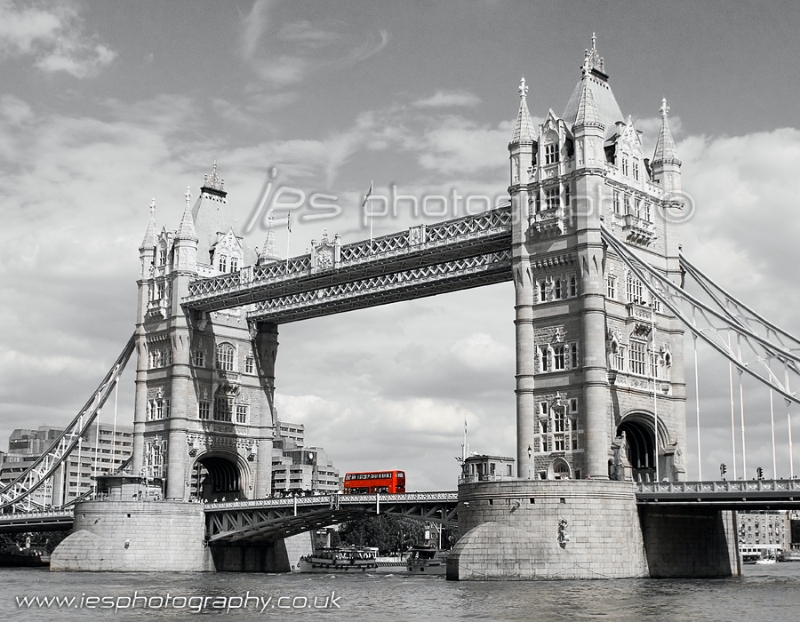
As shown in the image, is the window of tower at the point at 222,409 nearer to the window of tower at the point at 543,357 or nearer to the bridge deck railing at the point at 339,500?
the bridge deck railing at the point at 339,500

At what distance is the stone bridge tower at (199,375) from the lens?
103 meters

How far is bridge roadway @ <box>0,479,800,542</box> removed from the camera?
217 feet

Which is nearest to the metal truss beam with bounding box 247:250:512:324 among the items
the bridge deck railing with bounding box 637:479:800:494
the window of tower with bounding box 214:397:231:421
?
the window of tower with bounding box 214:397:231:421

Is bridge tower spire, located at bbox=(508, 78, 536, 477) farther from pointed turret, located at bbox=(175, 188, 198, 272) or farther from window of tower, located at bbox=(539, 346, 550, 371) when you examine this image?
pointed turret, located at bbox=(175, 188, 198, 272)

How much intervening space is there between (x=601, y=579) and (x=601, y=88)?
35.1m

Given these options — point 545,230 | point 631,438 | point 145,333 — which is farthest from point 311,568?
point 545,230

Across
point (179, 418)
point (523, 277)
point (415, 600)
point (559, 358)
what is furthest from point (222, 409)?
point (415, 600)

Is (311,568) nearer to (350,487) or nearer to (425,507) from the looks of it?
(350,487)

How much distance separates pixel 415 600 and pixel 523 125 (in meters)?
35.7

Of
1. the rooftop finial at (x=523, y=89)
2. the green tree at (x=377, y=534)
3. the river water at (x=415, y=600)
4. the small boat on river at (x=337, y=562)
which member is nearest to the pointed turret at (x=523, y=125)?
the rooftop finial at (x=523, y=89)

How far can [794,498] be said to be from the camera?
64.2m

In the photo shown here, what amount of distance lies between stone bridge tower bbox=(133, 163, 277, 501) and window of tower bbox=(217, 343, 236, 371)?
91mm

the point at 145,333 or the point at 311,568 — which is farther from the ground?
the point at 145,333

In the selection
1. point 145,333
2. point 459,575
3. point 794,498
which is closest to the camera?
point 794,498
